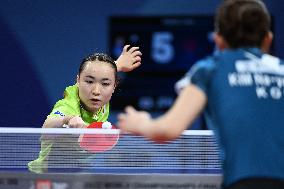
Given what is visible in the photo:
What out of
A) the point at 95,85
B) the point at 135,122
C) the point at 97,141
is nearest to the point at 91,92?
the point at 95,85

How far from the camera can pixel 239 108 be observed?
248cm

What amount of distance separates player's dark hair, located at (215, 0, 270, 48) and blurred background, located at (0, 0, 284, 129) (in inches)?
210

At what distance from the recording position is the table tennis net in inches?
139

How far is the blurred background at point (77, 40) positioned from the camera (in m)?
7.94

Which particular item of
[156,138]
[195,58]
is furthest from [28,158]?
[195,58]

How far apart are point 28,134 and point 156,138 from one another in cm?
123

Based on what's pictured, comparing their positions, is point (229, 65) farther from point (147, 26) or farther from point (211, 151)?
point (147, 26)

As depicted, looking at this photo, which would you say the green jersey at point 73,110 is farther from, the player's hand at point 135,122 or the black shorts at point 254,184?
→ the black shorts at point 254,184

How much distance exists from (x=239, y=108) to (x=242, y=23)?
26 cm

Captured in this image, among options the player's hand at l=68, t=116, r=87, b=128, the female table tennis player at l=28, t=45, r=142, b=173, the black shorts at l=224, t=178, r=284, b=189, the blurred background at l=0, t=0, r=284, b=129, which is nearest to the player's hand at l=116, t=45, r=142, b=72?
the female table tennis player at l=28, t=45, r=142, b=173

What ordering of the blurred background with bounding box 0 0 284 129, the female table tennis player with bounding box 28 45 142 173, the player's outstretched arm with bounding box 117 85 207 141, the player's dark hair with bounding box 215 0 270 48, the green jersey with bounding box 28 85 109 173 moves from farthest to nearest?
the blurred background with bounding box 0 0 284 129, the female table tennis player with bounding box 28 45 142 173, the green jersey with bounding box 28 85 109 173, the player's dark hair with bounding box 215 0 270 48, the player's outstretched arm with bounding box 117 85 207 141

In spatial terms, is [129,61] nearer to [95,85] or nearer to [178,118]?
[95,85]

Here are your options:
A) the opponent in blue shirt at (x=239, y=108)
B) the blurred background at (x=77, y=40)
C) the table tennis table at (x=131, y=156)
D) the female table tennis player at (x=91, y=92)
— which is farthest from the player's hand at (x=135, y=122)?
the blurred background at (x=77, y=40)

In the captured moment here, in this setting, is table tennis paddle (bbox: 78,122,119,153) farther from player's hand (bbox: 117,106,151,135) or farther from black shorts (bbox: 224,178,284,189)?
black shorts (bbox: 224,178,284,189)
